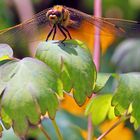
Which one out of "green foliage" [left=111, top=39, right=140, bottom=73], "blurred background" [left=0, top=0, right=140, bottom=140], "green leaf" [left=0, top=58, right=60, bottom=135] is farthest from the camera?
"green foliage" [left=111, top=39, right=140, bottom=73]

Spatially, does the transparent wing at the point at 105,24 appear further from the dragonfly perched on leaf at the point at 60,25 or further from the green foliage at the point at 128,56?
the green foliage at the point at 128,56

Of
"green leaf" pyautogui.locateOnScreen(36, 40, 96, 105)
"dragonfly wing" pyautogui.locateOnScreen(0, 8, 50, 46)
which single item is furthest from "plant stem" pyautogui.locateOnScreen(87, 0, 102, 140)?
"green leaf" pyautogui.locateOnScreen(36, 40, 96, 105)

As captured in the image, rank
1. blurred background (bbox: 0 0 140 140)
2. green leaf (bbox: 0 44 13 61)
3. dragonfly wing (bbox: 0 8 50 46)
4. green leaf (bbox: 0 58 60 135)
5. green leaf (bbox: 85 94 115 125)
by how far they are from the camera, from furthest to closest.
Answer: blurred background (bbox: 0 0 140 140) → green leaf (bbox: 85 94 115 125) → dragonfly wing (bbox: 0 8 50 46) → green leaf (bbox: 0 44 13 61) → green leaf (bbox: 0 58 60 135)

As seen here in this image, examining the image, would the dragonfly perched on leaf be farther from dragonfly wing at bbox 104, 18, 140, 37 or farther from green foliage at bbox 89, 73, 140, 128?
green foliage at bbox 89, 73, 140, 128

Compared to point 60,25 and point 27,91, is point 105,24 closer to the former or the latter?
point 60,25

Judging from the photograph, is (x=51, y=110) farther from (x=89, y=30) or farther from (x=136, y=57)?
(x=136, y=57)

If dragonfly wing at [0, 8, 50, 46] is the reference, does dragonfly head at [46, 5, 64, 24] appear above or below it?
above
